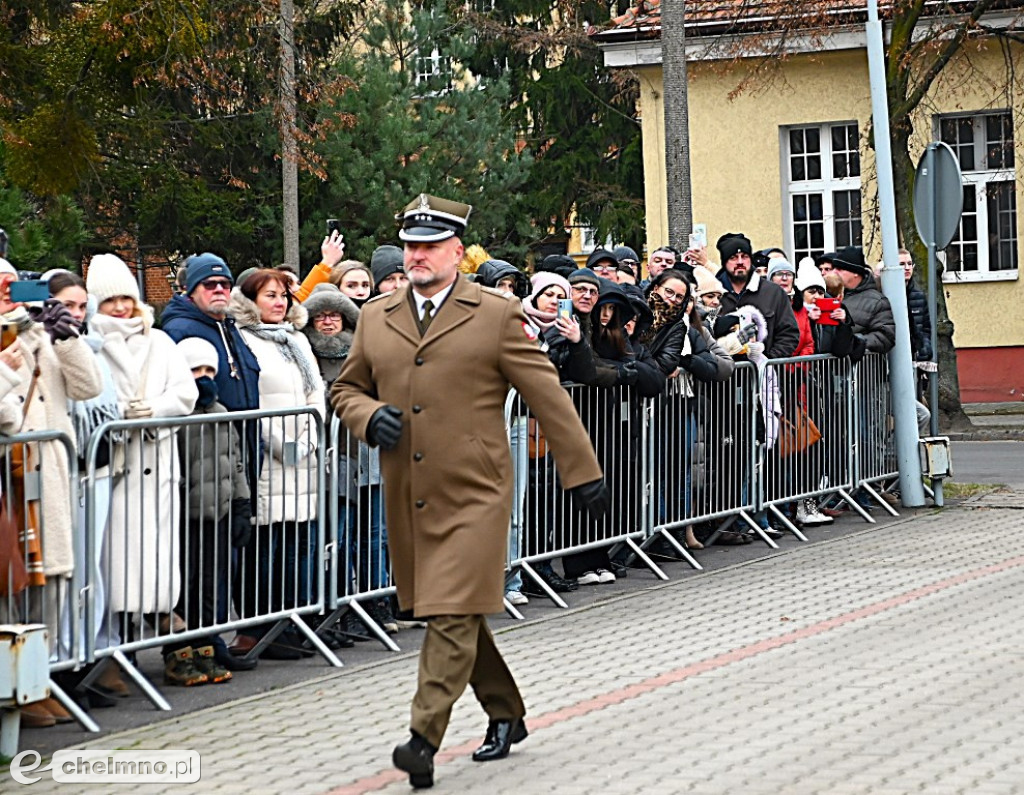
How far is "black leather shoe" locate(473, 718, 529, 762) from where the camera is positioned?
696cm

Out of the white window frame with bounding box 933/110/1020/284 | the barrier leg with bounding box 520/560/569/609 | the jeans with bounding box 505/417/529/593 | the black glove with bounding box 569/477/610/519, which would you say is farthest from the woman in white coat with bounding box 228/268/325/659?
the white window frame with bounding box 933/110/1020/284

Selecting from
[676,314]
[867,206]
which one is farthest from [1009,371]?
[676,314]

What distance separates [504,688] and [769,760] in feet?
3.12

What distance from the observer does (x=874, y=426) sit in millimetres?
15117

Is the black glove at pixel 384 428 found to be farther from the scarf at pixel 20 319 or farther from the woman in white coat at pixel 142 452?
the woman in white coat at pixel 142 452

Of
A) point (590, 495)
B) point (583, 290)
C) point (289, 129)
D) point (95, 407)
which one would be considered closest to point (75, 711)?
point (95, 407)

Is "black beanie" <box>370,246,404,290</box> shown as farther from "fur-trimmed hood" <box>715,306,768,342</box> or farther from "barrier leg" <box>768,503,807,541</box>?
"barrier leg" <box>768,503,807,541</box>

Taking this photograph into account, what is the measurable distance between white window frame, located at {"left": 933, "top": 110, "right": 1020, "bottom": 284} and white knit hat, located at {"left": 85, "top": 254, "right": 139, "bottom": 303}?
67.6ft

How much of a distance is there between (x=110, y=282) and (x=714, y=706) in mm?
3254

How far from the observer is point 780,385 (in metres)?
13.6

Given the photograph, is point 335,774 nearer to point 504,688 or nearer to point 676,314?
point 504,688

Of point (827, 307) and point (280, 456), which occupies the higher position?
point (827, 307)

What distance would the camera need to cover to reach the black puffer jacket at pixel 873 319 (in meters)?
14.9

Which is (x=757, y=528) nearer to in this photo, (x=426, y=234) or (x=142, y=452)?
(x=142, y=452)
